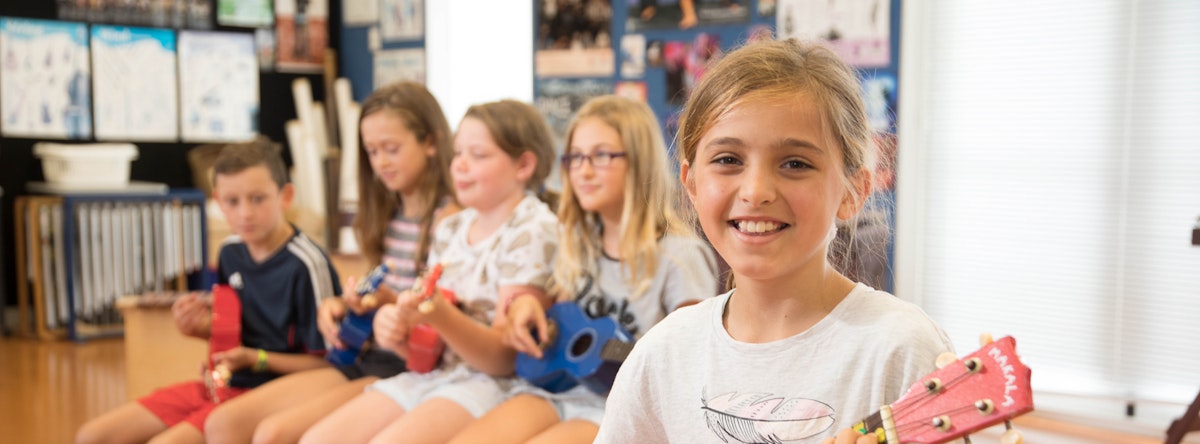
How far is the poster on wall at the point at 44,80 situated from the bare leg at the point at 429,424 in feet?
15.4

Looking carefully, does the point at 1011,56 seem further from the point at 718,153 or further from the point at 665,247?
the point at 718,153

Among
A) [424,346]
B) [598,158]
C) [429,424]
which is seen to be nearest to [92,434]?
[424,346]

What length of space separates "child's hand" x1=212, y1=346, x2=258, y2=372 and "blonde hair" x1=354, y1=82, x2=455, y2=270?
1.44ft

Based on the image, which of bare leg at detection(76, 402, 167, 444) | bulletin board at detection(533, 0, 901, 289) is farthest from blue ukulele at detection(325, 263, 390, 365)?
bulletin board at detection(533, 0, 901, 289)

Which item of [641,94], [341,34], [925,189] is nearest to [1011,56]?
[925,189]

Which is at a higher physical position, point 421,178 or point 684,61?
point 684,61

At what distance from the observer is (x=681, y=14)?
16.4 feet

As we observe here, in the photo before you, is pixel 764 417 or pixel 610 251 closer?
pixel 764 417

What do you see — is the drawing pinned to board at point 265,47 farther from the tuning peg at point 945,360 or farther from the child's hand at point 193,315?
the tuning peg at point 945,360

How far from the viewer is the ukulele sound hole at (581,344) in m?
2.29

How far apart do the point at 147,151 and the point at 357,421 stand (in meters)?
4.65

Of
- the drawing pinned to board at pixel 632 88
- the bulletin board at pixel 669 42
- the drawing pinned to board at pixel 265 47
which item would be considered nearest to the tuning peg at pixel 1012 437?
the bulletin board at pixel 669 42

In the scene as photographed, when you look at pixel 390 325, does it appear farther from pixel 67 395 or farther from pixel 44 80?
pixel 44 80

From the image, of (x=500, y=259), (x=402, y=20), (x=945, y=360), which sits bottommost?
(x=500, y=259)
